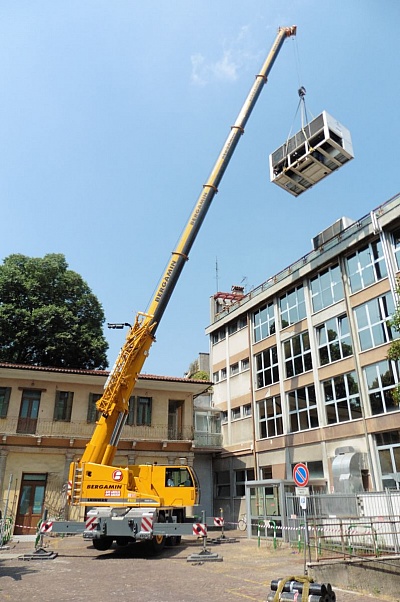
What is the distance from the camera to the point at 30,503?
21656mm

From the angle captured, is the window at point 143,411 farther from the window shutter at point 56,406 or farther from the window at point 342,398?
the window at point 342,398

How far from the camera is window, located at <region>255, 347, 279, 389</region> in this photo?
26.8 metres

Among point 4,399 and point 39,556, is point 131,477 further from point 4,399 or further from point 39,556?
point 4,399

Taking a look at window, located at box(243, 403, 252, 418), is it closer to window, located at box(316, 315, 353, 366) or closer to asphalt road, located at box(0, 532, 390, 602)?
window, located at box(316, 315, 353, 366)

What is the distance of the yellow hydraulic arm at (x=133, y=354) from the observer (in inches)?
604

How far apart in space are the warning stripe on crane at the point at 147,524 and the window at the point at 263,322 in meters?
16.0

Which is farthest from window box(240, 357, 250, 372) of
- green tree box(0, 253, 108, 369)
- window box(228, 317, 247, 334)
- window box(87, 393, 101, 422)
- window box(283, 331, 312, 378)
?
window box(87, 393, 101, 422)

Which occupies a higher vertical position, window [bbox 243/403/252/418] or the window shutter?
window [bbox 243/403/252/418]

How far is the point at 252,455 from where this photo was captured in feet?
89.1

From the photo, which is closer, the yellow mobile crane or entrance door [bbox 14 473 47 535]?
the yellow mobile crane

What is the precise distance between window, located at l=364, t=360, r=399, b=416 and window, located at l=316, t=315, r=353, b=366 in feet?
5.40

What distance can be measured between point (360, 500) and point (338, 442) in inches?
222

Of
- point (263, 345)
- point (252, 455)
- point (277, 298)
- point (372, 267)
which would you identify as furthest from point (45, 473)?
point (372, 267)

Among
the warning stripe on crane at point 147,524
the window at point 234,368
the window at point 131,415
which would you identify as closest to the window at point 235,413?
the window at point 234,368
